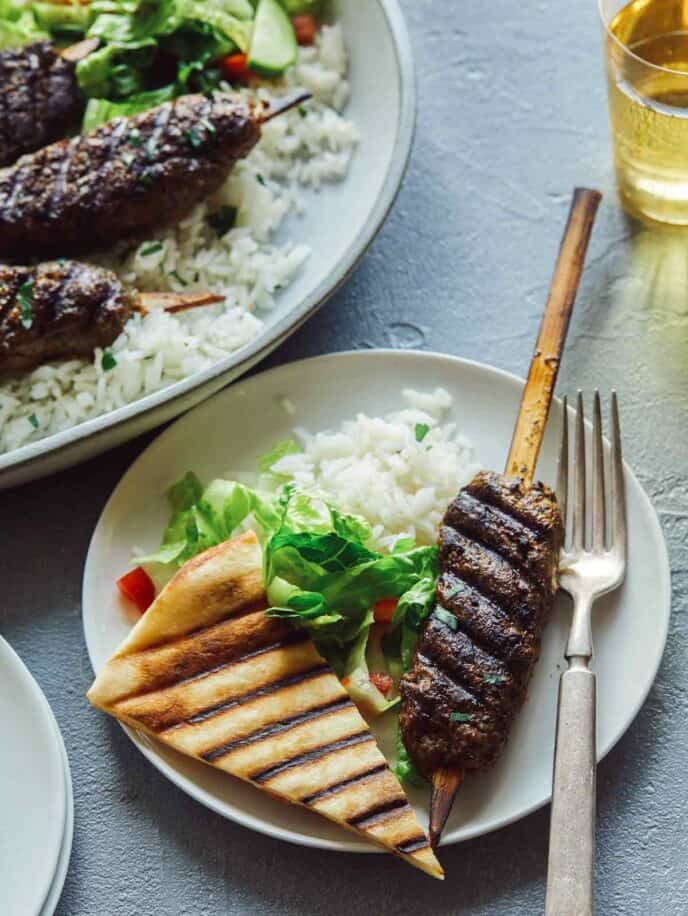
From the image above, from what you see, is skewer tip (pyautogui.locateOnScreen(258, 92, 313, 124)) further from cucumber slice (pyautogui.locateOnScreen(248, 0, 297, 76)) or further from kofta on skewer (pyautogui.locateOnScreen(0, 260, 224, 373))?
kofta on skewer (pyautogui.locateOnScreen(0, 260, 224, 373))

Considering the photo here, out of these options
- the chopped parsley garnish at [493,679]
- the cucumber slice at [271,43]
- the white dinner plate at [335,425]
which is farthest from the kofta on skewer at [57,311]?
the chopped parsley garnish at [493,679]

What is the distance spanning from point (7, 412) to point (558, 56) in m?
2.26

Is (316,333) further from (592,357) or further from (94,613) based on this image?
(94,613)

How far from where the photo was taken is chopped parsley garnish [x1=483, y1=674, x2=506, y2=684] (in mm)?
2703

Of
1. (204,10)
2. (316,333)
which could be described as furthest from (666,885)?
(204,10)

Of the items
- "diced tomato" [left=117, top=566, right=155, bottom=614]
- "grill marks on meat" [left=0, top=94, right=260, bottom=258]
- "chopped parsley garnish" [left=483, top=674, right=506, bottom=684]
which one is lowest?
"diced tomato" [left=117, top=566, right=155, bottom=614]

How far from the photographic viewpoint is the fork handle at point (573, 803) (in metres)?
2.46

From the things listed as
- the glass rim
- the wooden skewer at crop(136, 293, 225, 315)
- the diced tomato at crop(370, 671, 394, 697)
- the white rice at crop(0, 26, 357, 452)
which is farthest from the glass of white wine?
the diced tomato at crop(370, 671, 394, 697)

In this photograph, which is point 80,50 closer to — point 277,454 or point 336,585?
point 277,454

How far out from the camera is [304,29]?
3916mm

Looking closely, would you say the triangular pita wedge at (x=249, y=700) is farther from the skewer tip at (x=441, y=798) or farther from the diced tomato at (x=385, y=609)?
the diced tomato at (x=385, y=609)

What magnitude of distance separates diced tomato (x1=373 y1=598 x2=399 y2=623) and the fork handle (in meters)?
0.44

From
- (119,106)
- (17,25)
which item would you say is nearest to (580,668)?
(119,106)

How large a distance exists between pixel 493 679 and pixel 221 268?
1.46m
